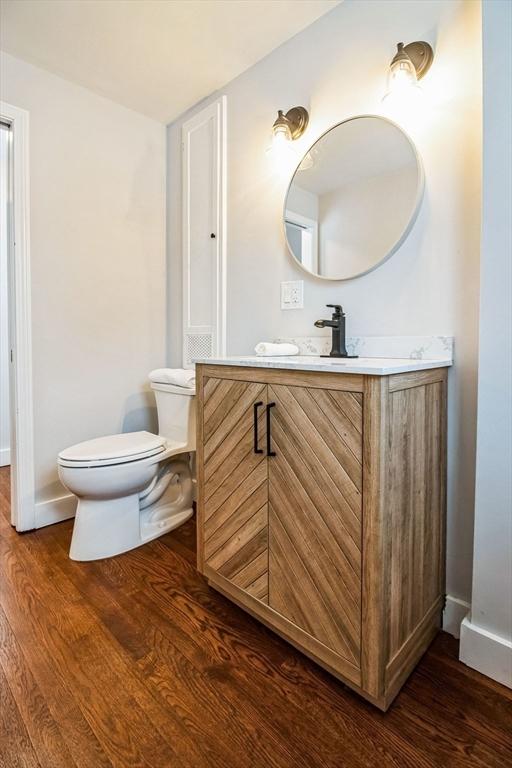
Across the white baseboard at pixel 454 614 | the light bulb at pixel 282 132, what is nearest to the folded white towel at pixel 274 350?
the light bulb at pixel 282 132

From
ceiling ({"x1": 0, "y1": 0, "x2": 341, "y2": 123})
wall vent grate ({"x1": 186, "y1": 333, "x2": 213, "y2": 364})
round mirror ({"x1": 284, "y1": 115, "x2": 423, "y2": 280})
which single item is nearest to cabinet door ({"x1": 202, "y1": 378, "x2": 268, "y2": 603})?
round mirror ({"x1": 284, "y1": 115, "x2": 423, "y2": 280})

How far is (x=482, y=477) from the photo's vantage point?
1163 millimetres

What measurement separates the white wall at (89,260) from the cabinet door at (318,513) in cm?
146

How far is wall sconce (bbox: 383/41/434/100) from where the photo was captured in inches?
51.8

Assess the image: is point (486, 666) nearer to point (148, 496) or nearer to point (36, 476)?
point (148, 496)

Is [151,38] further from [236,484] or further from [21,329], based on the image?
[236,484]

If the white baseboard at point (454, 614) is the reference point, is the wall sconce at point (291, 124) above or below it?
above

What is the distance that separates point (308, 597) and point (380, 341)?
919 mm

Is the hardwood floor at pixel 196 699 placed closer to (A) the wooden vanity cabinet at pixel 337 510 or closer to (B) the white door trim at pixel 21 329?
(A) the wooden vanity cabinet at pixel 337 510

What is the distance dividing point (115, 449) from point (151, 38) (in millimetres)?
1888

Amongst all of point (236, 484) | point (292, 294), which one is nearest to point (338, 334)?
point (292, 294)

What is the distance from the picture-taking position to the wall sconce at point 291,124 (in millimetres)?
1703

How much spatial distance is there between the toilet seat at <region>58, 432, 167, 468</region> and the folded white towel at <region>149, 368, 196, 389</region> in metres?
0.31

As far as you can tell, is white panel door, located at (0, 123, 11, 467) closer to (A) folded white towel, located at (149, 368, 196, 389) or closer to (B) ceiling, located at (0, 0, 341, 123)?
(B) ceiling, located at (0, 0, 341, 123)
